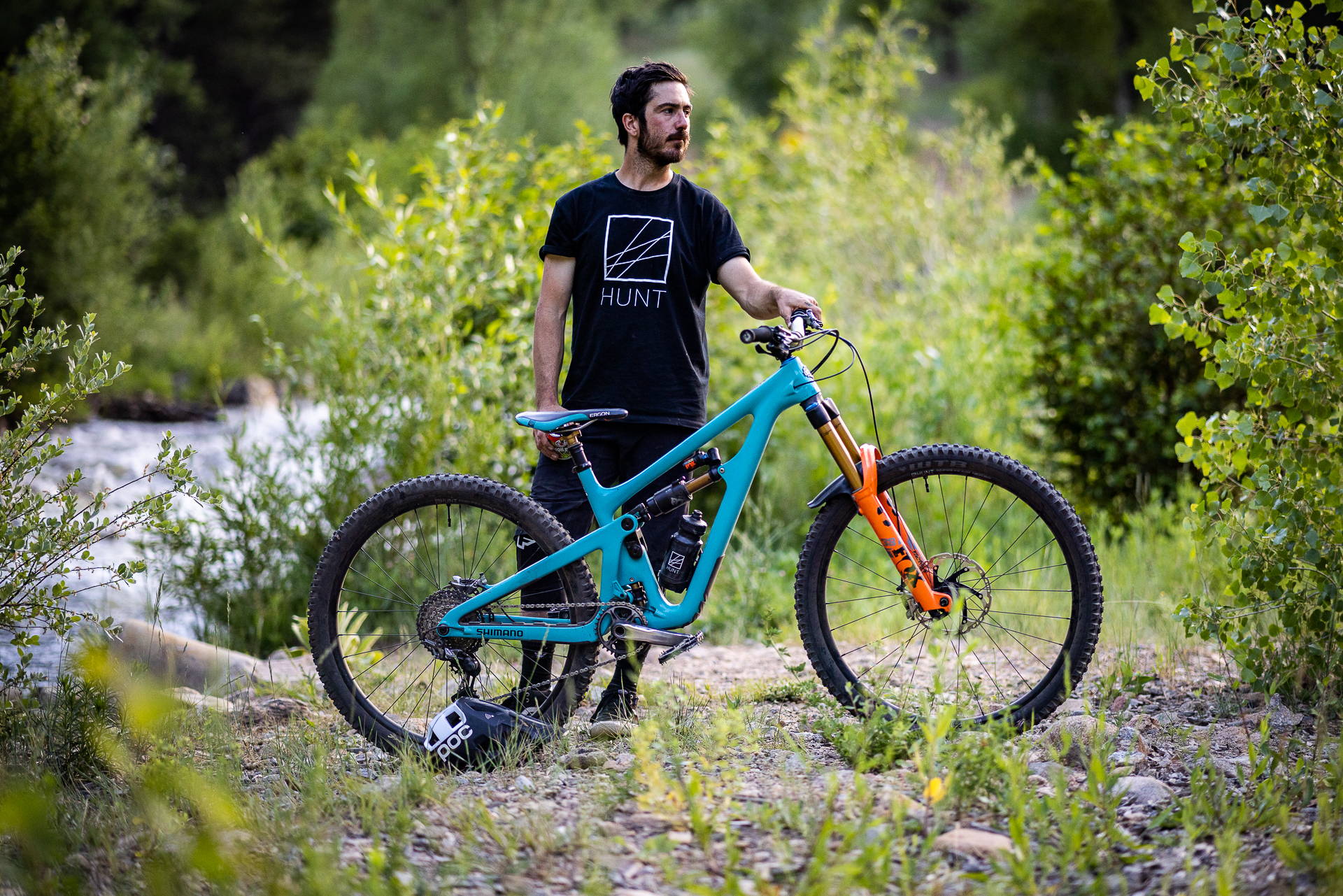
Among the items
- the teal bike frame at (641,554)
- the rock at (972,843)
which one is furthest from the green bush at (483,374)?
the rock at (972,843)

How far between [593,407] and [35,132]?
8.36 metres

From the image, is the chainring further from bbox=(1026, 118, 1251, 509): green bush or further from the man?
bbox=(1026, 118, 1251, 509): green bush

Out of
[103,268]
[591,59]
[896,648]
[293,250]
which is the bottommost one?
[896,648]

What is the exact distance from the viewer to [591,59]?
20484 mm

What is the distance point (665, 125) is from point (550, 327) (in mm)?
703

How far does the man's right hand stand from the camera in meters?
3.34

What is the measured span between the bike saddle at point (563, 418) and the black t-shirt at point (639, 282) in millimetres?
189

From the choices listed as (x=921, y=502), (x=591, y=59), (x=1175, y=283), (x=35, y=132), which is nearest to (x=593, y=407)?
(x=921, y=502)

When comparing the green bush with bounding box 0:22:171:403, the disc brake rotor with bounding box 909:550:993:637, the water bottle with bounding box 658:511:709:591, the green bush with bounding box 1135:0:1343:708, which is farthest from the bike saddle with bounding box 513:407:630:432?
the green bush with bounding box 0:22:171:403

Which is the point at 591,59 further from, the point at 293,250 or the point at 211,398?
the point at 211,398

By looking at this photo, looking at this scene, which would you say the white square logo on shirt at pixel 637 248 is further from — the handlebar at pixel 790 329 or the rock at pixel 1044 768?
the rock at pixel 1044 768

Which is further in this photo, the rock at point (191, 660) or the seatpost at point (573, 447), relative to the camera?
the rock at point (191, 660)

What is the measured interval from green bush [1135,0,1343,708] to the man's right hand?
75.0 inches

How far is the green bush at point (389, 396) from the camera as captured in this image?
5086 mm
